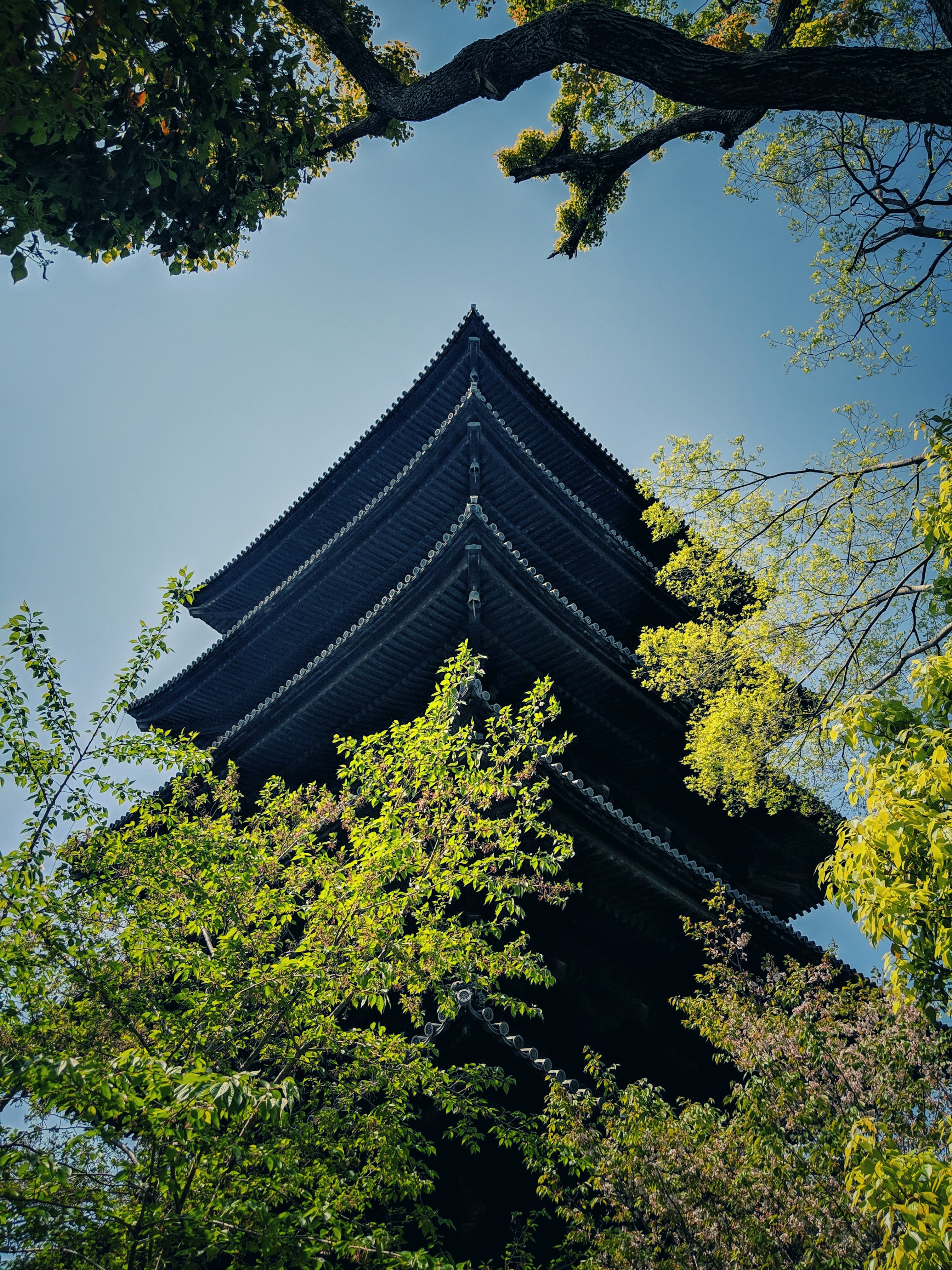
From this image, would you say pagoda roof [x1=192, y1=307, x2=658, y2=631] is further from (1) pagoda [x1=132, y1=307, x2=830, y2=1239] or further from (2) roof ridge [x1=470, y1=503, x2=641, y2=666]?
(2) roof ridge [x1=470, y1=503, x2=641, y2=666]

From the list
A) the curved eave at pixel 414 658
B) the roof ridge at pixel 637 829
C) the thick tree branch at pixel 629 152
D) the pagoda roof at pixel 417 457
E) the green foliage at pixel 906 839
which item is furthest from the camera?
the pagoda roof at pixel 417 457

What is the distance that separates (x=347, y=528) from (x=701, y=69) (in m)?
7.47

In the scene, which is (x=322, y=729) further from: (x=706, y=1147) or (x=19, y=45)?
(x=19, y=45)

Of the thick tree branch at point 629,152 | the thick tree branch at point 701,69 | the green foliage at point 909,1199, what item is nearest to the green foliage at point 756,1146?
the green foliage at point 909,1199

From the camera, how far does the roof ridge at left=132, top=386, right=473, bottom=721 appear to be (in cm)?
1087

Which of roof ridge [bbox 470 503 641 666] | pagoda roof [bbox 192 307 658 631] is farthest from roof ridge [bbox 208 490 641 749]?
pagoda roof [bbox 192 307 658 631]

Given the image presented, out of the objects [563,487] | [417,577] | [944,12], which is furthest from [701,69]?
[563,487]

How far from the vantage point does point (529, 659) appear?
10.1 m

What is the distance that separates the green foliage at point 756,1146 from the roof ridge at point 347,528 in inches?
295

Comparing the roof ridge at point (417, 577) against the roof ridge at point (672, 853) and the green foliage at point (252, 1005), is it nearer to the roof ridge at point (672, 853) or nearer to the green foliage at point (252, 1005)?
the roof ridge at point (672, 853)

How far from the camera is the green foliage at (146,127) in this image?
3.99m

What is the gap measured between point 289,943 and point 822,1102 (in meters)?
4.27

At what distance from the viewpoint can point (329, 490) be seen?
44.3 ft

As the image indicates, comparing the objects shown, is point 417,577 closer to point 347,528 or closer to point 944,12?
point 347,528
